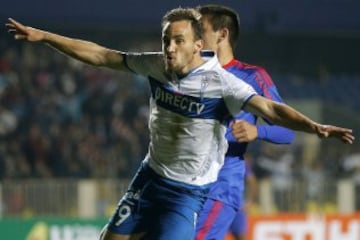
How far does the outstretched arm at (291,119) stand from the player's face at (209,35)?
3.23ft

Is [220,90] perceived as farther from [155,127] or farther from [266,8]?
[266,8]

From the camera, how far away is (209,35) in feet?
22.1

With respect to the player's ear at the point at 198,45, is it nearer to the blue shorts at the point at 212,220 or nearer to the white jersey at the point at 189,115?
the white jersey at the point at 189,115

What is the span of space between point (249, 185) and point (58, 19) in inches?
305

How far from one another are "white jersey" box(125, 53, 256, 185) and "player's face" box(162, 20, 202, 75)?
0.13 m

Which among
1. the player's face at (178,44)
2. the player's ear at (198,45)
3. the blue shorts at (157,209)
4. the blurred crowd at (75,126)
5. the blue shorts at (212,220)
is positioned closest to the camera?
the player's face at (178,44)

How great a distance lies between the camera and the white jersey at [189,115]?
19.5ft

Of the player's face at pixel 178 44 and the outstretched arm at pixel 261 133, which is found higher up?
the player's face at pixel 178 44

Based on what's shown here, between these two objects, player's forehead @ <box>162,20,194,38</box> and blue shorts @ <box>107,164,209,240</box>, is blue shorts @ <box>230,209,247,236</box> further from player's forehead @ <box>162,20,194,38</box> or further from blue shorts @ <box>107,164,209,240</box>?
player's forehead @ <box>162,20,194,38</box>

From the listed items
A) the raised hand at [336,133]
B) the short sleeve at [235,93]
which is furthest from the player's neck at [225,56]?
the raised hand at [336,133]

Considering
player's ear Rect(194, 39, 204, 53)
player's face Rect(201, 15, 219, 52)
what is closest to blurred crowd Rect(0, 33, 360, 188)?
player's face Rect(201, 15, 219, 52)

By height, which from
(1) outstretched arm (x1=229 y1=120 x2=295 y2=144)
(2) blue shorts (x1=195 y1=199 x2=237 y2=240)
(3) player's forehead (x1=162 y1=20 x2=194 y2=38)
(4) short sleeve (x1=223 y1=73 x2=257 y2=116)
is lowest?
(2) blue shorts (x1=195 y1=199 x2=237 y2=240)

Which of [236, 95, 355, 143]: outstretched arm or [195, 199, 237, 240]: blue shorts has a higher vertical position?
[236, 95, 355, 143]: outstretched arm

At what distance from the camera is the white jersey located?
593cm
